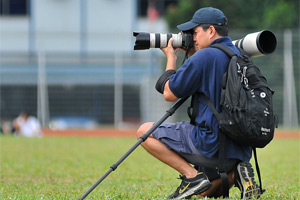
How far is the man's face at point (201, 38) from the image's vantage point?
4.75 meters

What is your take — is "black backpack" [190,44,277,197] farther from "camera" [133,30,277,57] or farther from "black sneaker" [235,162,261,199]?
"camera" [133,30,277,57]

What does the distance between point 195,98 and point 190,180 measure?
62 cm

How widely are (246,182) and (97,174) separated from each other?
3.09 m

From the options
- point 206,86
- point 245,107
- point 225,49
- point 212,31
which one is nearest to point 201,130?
point 206,86

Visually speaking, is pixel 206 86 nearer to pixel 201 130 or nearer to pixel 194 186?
pixel 201 130

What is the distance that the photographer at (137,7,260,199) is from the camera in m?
4.52

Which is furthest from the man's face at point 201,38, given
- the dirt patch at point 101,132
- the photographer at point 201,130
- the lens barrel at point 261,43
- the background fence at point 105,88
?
the background fence at point 105,88

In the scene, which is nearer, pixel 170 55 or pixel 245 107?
pixel 245 107

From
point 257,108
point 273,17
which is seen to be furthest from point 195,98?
point 273,17

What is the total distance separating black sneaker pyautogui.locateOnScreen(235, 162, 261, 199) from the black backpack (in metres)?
0.24

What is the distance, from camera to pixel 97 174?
24.2 ft

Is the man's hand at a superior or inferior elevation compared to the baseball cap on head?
inferior

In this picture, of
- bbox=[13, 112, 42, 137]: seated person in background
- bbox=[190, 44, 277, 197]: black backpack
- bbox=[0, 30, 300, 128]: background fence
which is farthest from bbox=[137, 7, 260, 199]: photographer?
bbox=[0, 30, 300, 128]: background fence

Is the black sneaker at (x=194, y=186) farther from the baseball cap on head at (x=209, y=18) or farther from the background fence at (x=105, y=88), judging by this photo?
the background fence at (x=105, y=88)
